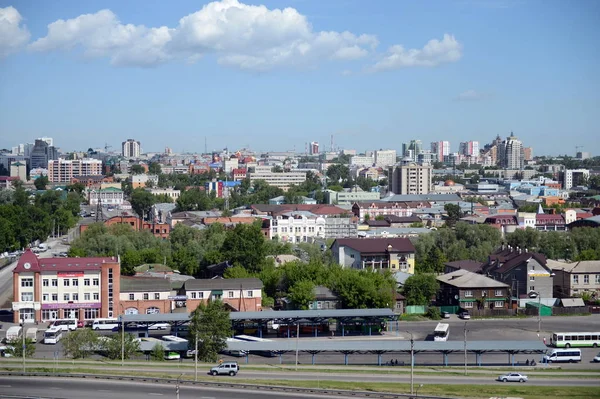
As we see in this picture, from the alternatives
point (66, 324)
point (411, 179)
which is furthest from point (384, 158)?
point (66, 324)

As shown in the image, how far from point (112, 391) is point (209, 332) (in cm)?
384

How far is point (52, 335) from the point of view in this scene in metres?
21.7

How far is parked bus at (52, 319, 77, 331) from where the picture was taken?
23.0 m

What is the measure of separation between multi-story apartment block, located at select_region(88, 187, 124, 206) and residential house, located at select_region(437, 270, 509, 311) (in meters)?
53.8

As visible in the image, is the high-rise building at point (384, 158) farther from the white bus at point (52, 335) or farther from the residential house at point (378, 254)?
the white bus at point (52, 335)

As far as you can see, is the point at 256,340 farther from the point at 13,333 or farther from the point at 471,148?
the point at 471,148

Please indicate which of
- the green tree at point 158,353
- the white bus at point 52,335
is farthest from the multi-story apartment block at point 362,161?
the green tree at point 158,353

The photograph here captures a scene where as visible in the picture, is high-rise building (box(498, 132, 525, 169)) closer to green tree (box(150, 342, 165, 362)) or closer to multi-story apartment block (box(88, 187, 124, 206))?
multi-story apartment block (box(88, 187, 124, 206))

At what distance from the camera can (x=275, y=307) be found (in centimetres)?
2608

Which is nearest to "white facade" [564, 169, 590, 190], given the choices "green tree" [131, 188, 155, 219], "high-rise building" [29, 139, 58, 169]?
"green tree" [131, 188, 155, 219]

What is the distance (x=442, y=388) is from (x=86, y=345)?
8.21 meters

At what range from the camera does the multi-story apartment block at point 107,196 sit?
254 ft

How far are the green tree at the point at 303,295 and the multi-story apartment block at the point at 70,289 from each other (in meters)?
5.13

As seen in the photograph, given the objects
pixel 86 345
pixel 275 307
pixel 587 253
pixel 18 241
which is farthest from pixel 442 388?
pixel 18 241
